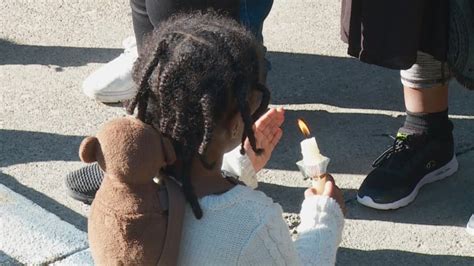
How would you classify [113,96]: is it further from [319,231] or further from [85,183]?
[319,231]

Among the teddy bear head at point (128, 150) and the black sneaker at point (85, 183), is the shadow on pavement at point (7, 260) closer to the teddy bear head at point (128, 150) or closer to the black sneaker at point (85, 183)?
the black sneaker at point (85, 183)

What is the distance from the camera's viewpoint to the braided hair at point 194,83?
6.50 feet

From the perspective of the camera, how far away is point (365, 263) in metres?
3.06

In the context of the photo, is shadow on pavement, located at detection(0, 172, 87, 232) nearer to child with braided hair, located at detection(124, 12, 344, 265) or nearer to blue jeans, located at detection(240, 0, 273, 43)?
blue jeans, located at detection(240, 0, 273, 43)

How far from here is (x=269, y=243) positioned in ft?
6.82

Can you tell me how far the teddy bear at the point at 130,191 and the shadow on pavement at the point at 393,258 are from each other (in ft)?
3.85

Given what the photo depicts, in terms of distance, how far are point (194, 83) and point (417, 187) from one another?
1.60 meters

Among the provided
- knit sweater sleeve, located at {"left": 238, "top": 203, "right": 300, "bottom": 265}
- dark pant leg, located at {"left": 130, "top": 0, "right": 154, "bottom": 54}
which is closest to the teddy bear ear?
knit sweater sleeve, located at {"left": 238, "top": 203, "right": 300, "bottom": 265}

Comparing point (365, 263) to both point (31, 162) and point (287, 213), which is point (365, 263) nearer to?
point (287, 213)

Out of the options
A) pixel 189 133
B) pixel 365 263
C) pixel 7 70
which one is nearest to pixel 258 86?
pixel 189 133

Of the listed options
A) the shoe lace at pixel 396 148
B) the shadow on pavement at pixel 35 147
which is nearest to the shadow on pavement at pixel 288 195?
the shoe lace at pixel 396 148

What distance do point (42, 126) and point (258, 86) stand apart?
2006 mm

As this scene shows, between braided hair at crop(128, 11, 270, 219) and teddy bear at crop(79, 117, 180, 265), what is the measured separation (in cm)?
6

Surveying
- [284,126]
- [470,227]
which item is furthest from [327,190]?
[284,126]
